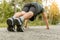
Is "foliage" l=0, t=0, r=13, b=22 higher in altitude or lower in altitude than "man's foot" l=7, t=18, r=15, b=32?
lower

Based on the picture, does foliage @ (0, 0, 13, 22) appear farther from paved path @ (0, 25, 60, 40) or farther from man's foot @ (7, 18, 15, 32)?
paved path @ (0, 25, 60, 40)

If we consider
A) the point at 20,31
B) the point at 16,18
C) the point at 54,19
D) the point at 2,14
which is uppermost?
the point at 16,18

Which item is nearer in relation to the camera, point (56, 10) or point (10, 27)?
point (10, 27)

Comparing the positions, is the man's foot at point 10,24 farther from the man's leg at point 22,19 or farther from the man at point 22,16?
the man's leg at point 22,19

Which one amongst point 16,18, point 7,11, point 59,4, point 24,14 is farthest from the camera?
point 59,4

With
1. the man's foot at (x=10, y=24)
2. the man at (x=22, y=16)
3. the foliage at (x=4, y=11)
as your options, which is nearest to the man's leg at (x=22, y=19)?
the man at (x=22, y=16)

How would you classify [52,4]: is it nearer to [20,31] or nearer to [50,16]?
[50,16]

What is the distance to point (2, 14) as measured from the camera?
58.8 ft

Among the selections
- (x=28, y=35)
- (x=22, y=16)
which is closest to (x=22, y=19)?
(x=22, y=16)

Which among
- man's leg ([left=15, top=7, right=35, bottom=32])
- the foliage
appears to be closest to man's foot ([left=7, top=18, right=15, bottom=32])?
man's leg ([left=15, top=7, right=35, bottom=32])

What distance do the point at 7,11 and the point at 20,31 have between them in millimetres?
14393

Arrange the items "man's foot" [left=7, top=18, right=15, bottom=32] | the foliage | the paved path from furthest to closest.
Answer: the foliage → "man's foot" [left=7, top=18, right=15, bottom=32] → the paved path

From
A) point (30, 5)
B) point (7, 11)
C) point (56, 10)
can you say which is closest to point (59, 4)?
point (56, 10)

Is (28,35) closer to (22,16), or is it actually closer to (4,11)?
(22,16)
